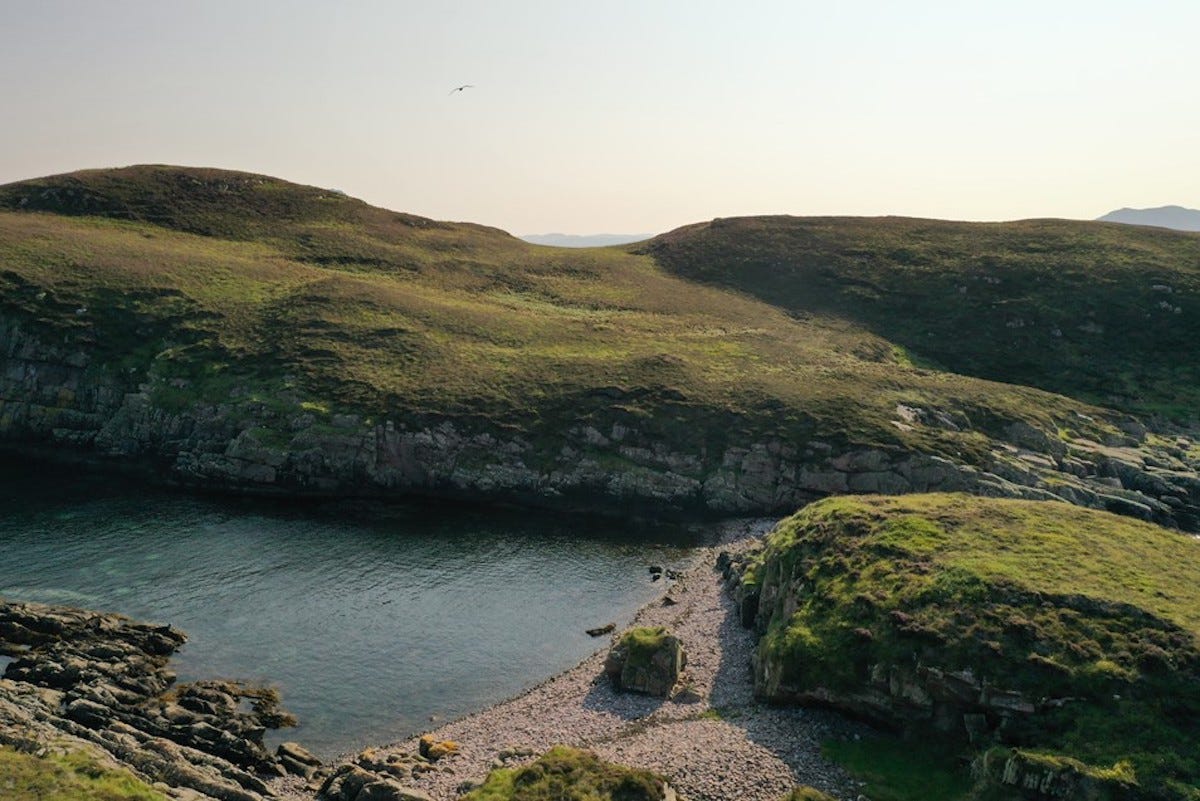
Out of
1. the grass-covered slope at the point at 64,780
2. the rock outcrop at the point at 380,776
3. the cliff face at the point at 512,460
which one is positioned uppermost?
the cliff face at the point at 512,460

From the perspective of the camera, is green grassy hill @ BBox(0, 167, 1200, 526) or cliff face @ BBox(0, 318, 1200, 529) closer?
cliff face @ BBox(0, 318, 1200, 529)

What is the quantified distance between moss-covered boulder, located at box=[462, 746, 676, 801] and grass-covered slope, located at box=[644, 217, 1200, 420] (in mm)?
97452

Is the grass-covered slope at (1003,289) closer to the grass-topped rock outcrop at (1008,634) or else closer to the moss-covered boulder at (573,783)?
the grass-topped rock outcrop at (1008,634)

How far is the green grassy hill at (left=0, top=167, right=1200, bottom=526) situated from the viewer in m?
82.9

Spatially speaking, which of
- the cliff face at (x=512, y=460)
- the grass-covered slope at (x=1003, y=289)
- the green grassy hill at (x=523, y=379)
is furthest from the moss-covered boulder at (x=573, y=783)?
the grass-covered slope at (x=1003, y=289)

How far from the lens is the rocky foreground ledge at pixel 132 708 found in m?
35.7

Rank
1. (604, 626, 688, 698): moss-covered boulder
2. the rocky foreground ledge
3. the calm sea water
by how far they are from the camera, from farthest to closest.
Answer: the calm sea water < (604, 626, 688, 698): moss-covered boulder < the rocky foreground ledge

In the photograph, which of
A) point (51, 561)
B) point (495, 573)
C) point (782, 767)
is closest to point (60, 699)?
point (51, 561)

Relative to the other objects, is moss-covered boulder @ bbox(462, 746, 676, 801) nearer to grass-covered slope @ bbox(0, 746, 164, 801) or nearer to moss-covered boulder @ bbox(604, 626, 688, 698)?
moss-covered boulder @ bbox(604, 626, 688, 698)

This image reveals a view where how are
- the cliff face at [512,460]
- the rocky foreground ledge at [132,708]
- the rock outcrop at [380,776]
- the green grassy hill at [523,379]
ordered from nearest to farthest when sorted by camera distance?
the rocky foreground ledge at [132,708]
the rock outcrop at [380,776]
the cliff face at [512,460]
the green grassy hill at [523,379]

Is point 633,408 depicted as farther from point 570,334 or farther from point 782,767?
point 782,767

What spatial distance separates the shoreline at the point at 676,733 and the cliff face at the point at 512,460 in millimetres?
28885

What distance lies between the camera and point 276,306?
108m

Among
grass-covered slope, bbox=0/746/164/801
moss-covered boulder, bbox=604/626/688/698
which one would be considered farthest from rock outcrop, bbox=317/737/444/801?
moss-covered boulder, bbox=604/626/688/698
